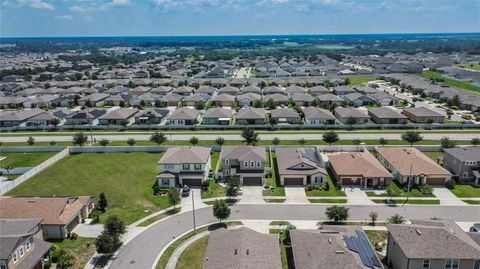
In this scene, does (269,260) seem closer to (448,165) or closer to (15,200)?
(15,200)

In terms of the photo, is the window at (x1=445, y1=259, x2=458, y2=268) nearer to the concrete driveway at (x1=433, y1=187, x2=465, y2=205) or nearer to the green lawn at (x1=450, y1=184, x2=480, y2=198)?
the concrete driveway at (x1=433, y1=187, x2=465, y2=205)

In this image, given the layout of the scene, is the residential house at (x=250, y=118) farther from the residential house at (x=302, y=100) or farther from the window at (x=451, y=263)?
the window at (x=451, y=263)


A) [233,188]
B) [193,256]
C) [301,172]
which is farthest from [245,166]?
[193,256]

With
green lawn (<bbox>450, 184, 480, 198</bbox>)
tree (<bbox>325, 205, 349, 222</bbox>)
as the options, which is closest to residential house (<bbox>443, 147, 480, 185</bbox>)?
green lawn (<bbox>450, 184, 480, 198</bbox>)

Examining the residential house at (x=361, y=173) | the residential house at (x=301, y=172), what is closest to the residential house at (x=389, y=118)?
the residential house at (x=361, y=173)

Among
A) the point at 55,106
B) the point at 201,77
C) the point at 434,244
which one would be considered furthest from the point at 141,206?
the point at 201,77
